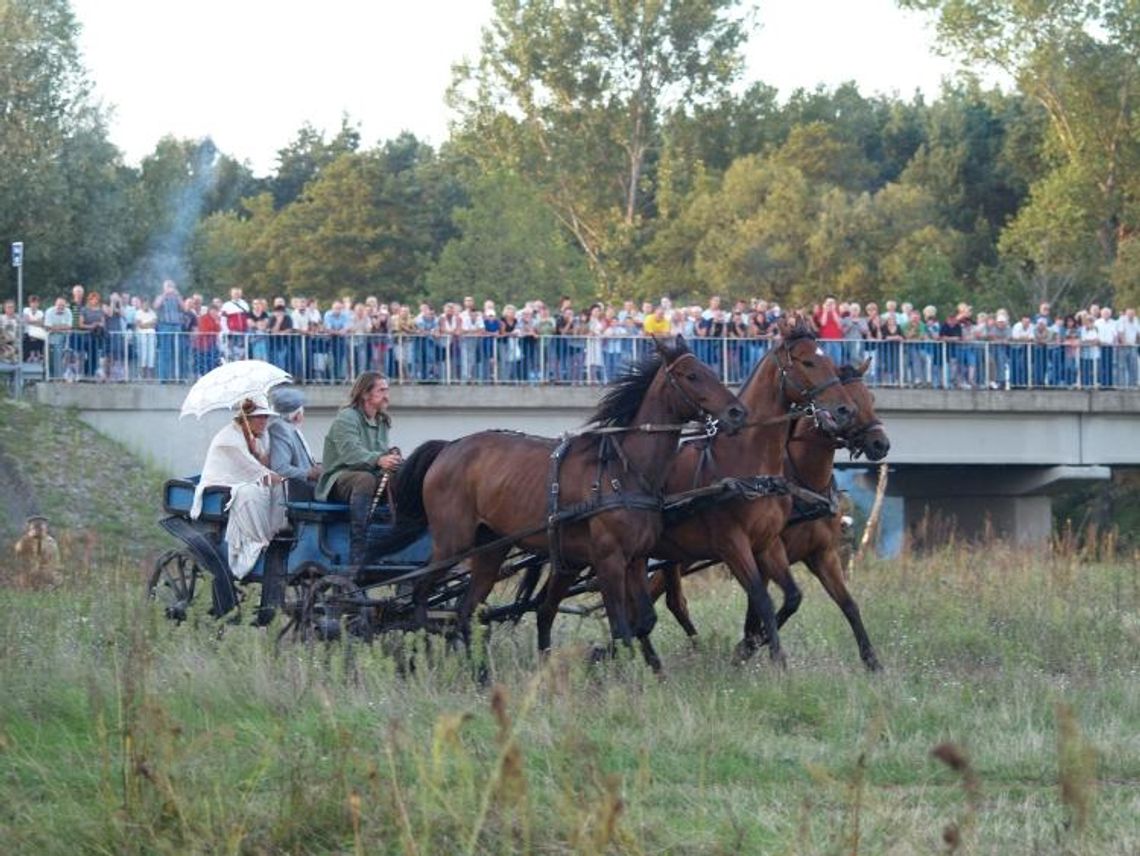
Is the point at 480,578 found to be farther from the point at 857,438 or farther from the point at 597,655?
the point at 857,438

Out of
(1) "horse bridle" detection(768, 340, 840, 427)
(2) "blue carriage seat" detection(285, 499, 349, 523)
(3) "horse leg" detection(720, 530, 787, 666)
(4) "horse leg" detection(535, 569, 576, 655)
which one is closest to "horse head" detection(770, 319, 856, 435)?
(1) "horse bridle" detection(768, 340, 840, 427)

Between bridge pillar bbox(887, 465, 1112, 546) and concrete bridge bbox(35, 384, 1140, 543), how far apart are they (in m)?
0.02

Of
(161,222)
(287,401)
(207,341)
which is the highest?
(161,222)

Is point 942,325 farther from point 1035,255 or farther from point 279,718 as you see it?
point 279,718

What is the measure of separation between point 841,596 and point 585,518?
6.26 ft

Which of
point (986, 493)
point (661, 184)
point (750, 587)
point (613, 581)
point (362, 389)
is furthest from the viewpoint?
point (661, 184)

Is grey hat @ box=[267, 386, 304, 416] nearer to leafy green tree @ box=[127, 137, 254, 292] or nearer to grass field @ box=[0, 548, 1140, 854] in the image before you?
grass field @ box=[0, 548, 1140, 854]

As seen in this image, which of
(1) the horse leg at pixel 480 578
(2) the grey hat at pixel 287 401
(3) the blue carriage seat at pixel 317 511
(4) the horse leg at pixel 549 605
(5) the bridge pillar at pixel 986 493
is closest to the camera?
(1) the horse leg at pixel 480 578

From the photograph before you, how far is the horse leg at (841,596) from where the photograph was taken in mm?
13242

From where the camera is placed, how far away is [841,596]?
13.6 m

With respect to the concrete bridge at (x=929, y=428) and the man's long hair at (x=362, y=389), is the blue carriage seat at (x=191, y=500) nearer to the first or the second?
the man's long hair at (x=362, y=389)

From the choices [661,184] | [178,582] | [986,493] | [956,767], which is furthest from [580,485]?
[661,184]

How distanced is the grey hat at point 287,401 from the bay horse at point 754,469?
2.20 m

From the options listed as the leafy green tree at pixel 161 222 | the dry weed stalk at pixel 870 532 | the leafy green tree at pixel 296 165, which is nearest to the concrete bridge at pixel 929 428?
the dry weed stalk at pixel 870 532
